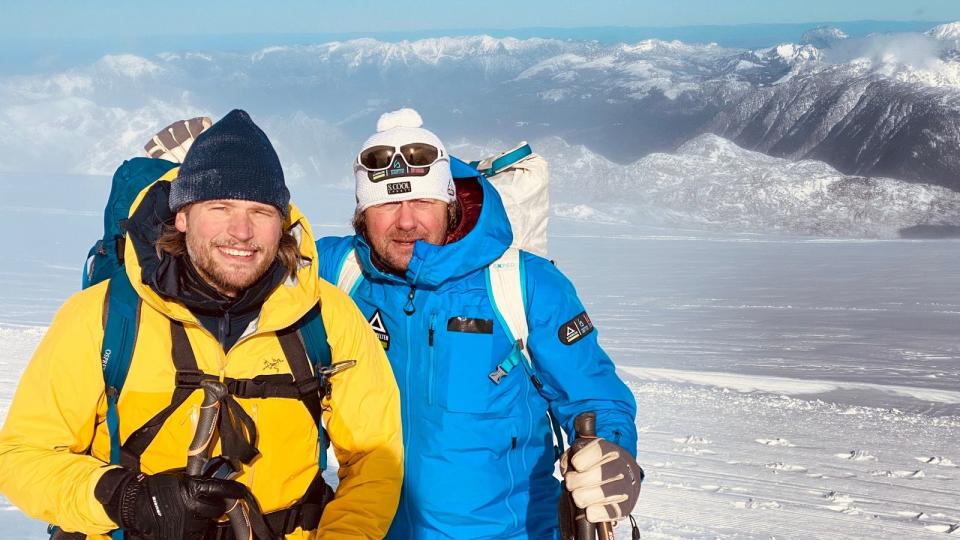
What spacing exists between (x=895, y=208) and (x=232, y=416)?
2518 inches

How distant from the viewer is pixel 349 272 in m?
2.95

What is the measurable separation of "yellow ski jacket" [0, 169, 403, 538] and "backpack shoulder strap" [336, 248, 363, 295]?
486mm

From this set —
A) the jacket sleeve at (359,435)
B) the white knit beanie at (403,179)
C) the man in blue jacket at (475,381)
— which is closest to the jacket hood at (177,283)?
the jacket sleeve at (359,435)

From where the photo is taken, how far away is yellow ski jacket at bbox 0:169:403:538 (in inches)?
79.3

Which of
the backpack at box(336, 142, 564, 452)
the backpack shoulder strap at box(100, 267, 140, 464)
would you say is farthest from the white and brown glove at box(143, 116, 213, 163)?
the backpack shoulder strap at box(100, 267, 140, 464)

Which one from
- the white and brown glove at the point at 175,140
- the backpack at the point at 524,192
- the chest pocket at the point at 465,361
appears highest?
the white and brown glove at the point at 175,140

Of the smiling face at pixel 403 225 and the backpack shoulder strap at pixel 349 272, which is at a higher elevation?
the smiling face at pixel 403 225

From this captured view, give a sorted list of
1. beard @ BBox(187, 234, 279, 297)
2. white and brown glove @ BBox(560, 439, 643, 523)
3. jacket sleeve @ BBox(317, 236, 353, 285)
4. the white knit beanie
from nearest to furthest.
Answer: beard @ BBox(187, 234, 279, 297), white and brown glove @ BBox(560, 439, 643, 523), the white knit beanie, jacket sleeve @ BBox(317, 236, 353, 285)

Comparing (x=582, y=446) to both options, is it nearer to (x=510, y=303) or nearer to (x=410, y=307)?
(x=510, y=303)

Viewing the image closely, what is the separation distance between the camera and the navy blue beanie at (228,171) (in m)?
2.21

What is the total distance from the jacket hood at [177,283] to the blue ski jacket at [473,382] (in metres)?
0.50

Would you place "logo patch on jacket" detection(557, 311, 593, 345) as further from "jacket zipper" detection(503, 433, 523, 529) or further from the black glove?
the black glove

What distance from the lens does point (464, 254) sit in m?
2.69

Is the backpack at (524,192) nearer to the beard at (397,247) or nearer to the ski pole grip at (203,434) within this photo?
the beard at (397,247)
